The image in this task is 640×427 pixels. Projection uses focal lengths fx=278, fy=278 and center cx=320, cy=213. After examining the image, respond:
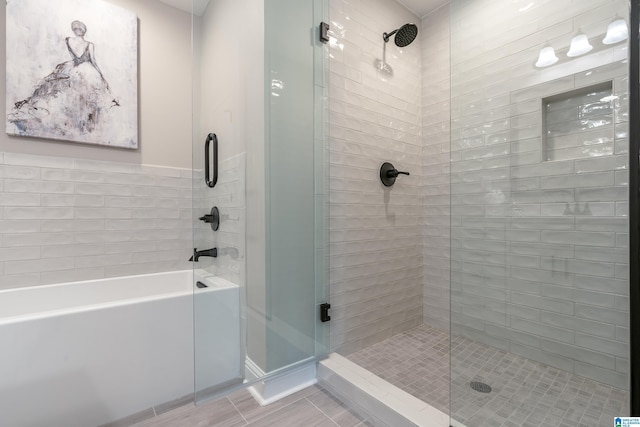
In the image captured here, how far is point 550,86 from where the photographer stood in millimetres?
1446

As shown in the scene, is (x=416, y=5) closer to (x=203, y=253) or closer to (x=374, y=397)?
(x=203, y=253)

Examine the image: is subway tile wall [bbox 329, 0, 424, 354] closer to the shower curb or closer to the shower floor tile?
the shower curb

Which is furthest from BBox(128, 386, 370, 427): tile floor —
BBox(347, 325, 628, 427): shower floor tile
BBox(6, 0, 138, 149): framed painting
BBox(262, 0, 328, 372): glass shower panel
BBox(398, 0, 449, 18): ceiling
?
BBox(398, 0, 449, 18): ceiling

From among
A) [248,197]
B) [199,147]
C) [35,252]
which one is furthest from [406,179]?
[35,252]

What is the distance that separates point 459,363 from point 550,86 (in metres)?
1.50

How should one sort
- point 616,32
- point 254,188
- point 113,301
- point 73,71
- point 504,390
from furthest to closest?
point 73,71, point 113,301, point 254,188, point 504,390, point 616,32

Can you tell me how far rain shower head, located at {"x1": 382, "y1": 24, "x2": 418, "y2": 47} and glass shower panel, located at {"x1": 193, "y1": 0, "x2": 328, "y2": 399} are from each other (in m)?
0.62

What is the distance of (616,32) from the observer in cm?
115

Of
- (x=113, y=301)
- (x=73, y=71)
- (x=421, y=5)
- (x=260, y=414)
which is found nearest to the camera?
(x=260, y=414)

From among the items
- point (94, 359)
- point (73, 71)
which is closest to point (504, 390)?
point (94, 359)

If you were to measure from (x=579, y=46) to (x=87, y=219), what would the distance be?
3.13m

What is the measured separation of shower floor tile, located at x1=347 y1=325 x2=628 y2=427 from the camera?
1146 mm

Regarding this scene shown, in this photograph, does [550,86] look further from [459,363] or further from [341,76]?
[459,363]

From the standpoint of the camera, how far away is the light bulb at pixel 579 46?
1293 mm
